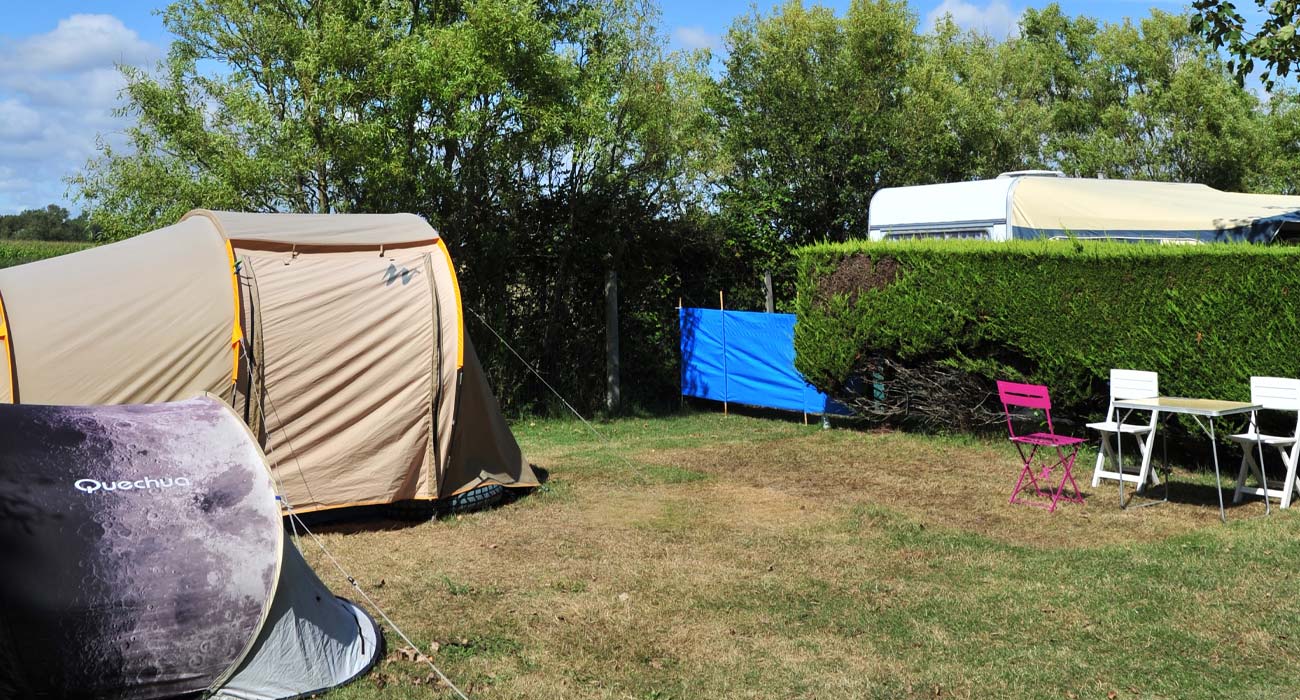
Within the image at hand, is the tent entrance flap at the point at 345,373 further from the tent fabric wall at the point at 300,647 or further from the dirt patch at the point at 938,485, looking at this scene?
the dirt patch at the point at 938,485

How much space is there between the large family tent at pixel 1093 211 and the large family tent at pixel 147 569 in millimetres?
9176

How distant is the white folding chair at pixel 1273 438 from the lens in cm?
823

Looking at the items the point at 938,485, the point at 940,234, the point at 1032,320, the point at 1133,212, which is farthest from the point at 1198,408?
the point at 940,234

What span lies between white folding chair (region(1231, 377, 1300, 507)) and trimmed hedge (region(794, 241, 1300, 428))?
1.95ft

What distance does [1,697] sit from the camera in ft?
13.8

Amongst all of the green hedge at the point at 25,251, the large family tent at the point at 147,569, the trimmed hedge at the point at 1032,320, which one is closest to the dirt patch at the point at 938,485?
the trimmed hedge at the point at 1032,320

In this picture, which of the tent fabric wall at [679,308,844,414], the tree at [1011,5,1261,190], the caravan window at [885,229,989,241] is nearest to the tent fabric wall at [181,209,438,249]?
the tent fabric wall at [679,308,844,414]

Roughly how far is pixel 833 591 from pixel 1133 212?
24.1 ft

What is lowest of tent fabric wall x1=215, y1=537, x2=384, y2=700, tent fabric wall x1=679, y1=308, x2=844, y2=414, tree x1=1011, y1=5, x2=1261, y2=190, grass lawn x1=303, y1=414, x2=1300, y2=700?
grass lawn x1=303, y1=414, x2=1300, y2=700

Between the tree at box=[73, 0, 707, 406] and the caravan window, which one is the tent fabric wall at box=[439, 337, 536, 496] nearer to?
the tree at box=[73, 0, 707, 406]

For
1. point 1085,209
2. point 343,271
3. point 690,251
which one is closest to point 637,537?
point 343,271

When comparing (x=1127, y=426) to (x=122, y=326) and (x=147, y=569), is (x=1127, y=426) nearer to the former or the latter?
(x=147, y=569)

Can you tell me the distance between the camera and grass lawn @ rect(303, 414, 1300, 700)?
5.22m

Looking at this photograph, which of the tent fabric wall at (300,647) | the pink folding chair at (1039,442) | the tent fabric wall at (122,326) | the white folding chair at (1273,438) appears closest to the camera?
the tent fabric wall at (300,647)
